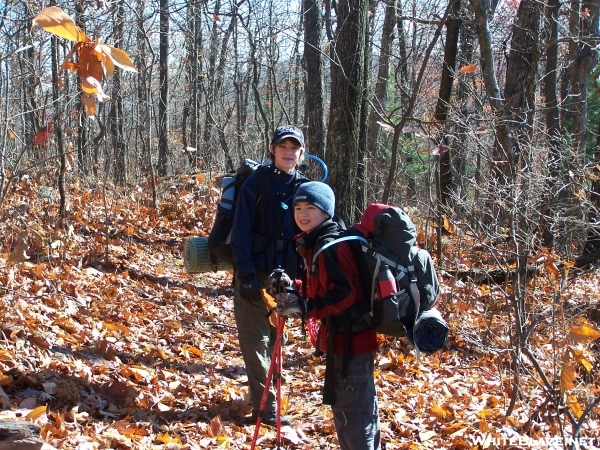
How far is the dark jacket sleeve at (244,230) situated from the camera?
4035mm

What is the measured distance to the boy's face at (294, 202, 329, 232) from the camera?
3172 millimetres

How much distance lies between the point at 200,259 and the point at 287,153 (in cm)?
111

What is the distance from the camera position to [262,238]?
415 centimetres

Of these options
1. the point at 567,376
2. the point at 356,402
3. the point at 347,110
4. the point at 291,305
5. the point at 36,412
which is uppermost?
the point at 347,110

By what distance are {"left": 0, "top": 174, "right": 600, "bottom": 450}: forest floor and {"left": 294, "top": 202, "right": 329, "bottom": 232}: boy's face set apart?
137 centimetres

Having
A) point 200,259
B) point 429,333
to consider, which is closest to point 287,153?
point 200,259

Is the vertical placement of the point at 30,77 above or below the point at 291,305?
above

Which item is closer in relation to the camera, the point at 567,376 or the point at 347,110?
the point at 567,376

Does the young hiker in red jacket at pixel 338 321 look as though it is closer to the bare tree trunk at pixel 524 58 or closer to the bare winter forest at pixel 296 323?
the bare winter forest at pixel 296 323

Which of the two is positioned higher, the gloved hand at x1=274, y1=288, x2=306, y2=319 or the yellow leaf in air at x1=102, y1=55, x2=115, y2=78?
the yellow leaf in air at x1=102, y1=55, x2=115, y2=78

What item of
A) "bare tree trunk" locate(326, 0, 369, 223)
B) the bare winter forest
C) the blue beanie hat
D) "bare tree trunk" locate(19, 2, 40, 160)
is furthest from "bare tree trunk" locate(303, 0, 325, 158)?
the blue beanie hat

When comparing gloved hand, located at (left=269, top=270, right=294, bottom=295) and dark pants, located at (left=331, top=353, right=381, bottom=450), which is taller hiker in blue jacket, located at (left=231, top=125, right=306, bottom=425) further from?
dark pants, located at (left=331, top=353, right=381, bottom=450)

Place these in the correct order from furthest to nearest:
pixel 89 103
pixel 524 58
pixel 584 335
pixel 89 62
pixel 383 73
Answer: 1. pixel 383 73
2. pixel 524 58
3. pixel 584 335
4. pixel 89 103
5. pixel 89 62

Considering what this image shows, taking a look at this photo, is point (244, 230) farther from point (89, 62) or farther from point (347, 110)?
point (347, 110)
